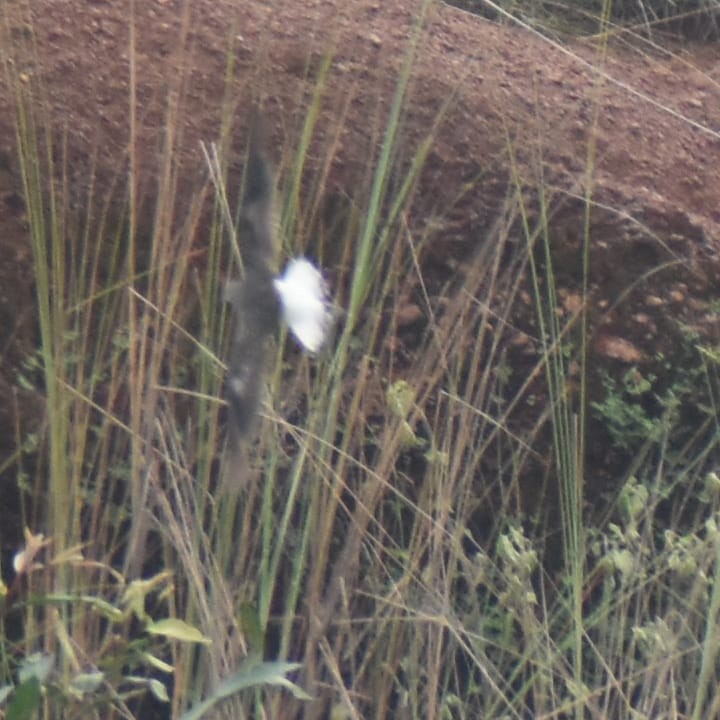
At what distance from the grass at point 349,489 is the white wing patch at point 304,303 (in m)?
0.06

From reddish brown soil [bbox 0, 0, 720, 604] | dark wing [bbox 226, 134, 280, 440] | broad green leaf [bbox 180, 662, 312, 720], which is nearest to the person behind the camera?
broad green leaf [bbox 180, 662, 312, 720]

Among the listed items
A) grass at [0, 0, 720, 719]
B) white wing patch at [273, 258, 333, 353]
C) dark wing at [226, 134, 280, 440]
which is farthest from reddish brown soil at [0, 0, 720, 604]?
dark wing at [226, 134, 280, 440]

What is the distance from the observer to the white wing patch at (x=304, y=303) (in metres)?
1.79

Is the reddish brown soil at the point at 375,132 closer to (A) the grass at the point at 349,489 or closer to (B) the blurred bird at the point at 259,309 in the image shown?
(A) the grass at the point at 349,489

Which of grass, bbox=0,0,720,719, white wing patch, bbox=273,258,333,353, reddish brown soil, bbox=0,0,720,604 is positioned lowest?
grass, bbox=0,0,720,719

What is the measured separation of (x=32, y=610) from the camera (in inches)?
77.9

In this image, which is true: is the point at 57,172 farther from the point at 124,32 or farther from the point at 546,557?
the point at 546,557

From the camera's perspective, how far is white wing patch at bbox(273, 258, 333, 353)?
1795mm

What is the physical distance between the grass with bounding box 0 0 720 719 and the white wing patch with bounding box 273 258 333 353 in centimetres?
6

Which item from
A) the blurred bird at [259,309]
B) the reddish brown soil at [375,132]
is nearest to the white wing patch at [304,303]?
the blurred bird at [259,309]

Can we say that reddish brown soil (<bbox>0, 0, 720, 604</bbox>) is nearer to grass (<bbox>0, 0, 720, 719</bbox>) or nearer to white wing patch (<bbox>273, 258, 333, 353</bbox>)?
grass (<bbox>0, 0, 720, 719</bbox>)

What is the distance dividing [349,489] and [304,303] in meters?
0.33

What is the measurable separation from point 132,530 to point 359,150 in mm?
794

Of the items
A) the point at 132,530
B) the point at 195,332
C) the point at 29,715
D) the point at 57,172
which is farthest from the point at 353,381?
the point at 29,715
